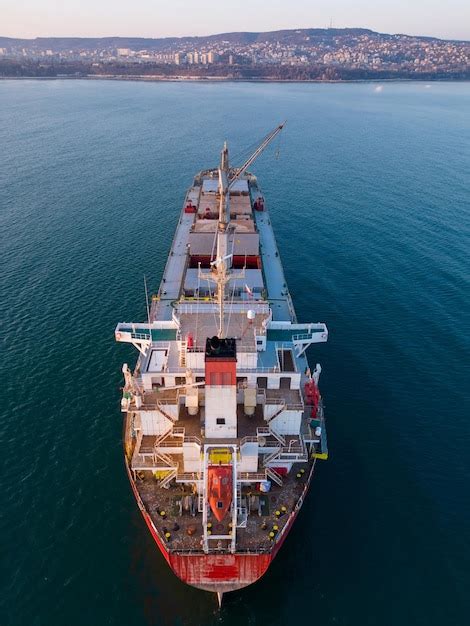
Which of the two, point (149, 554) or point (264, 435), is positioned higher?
point (264, 435)

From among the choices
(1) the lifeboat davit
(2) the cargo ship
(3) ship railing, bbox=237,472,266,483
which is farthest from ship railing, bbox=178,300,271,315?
(1) the lifeboat davit

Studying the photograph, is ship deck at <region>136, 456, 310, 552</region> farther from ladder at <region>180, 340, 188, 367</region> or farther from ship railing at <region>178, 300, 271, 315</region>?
ship railing at <region>178, 300, 271, 315</region>

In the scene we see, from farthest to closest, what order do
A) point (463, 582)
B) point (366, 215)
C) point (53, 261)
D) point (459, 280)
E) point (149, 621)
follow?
1. point (366, 215)
2. point (53, 261)
3. point (459, 280)
4. point (463, 582)
5. point (149, 621)

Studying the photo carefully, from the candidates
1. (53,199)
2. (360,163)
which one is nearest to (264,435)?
(53,199)

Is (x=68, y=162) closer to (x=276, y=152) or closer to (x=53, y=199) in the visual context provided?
(x=53, y=199)

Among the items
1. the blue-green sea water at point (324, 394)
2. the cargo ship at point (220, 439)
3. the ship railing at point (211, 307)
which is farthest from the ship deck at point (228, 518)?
the ship railing at point (211, 307)
